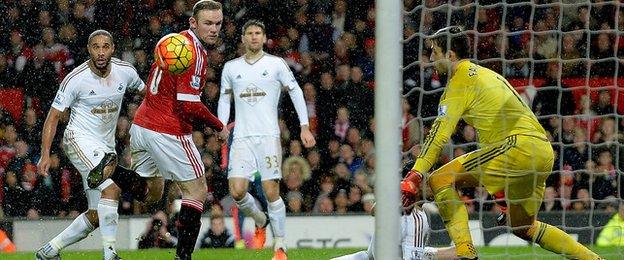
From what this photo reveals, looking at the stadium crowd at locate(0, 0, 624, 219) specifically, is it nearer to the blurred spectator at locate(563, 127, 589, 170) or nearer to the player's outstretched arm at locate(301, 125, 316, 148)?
the blurred spectator at locate(563, 127, 589, 170)

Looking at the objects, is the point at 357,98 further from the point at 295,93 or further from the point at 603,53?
the point at 295,93

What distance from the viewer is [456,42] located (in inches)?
279

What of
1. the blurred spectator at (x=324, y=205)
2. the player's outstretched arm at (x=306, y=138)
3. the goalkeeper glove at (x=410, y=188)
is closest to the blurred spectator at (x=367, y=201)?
the blurred spectator at (x=324, y=205)

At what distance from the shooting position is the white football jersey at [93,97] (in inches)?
336

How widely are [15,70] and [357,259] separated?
730 centimetres

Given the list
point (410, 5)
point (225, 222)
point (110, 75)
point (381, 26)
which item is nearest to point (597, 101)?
point (410, 5)

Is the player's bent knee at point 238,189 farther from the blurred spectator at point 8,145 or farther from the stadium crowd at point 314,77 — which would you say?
the blurred spectator at point 8,145

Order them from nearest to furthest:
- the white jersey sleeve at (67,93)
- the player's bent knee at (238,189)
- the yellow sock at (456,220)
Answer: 1. the yellow sock at (456,220)
2. the white jersey sleeve at (67,93)
3. the player's bent knee at (238,189)

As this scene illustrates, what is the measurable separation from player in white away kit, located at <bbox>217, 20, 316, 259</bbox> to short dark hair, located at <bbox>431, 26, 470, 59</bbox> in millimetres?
2177

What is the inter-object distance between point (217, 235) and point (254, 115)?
219 cm

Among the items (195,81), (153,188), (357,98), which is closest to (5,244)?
(153,188)

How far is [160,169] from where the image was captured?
805 cm

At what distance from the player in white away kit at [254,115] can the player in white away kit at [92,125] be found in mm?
895

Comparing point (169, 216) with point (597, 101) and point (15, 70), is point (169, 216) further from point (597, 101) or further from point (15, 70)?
point (597, 101)
